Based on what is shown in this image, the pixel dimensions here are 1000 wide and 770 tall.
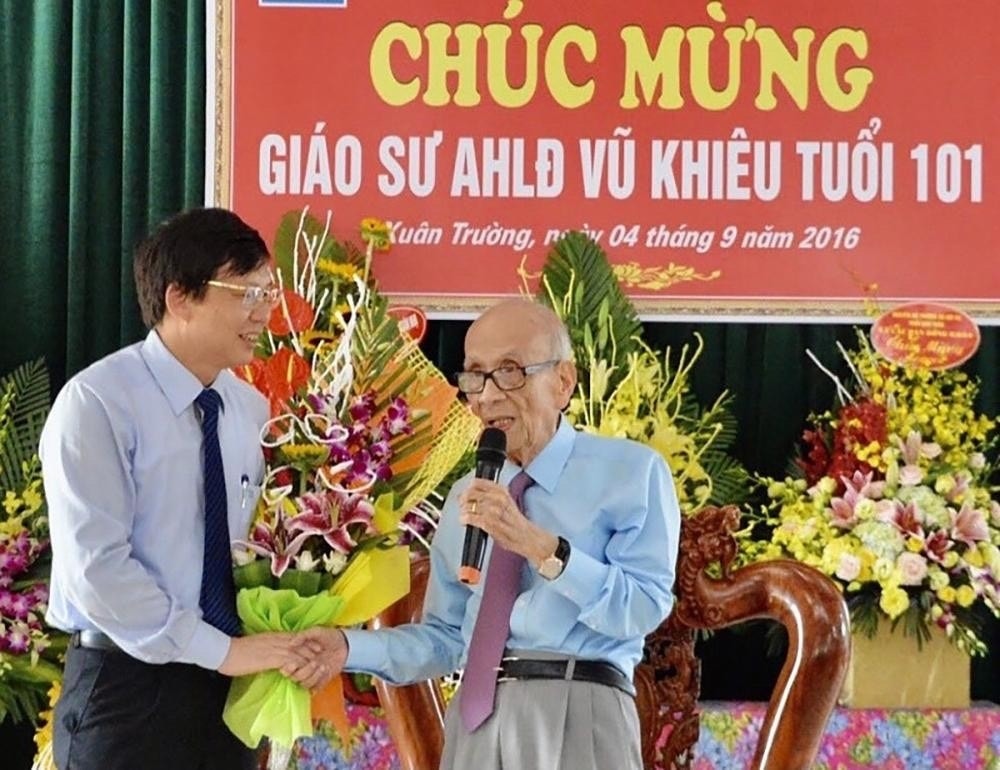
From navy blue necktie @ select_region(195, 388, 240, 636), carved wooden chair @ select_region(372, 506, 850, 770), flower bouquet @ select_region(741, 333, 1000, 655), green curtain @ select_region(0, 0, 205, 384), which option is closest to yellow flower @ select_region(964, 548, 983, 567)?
flower bouquet @ select_region(741, 333, 1000, 655)

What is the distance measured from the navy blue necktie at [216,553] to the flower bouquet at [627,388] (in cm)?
111

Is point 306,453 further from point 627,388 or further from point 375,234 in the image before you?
point 375,234

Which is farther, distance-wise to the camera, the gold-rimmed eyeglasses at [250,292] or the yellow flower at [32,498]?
the yellow flower at [32,498]

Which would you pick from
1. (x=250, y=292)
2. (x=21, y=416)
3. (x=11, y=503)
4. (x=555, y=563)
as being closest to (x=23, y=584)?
(x=11, y=503)

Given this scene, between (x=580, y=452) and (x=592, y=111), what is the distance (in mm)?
1915

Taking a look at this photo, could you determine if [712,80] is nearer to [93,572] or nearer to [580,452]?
[580,452]

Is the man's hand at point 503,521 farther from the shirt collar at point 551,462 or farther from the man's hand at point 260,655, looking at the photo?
the man's hand at point 260,655

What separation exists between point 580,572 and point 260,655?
0.45 meters

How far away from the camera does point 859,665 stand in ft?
10.2

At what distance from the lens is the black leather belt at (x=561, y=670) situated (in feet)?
5.84

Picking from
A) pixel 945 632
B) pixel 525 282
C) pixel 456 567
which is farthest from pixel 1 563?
pixel 945 632

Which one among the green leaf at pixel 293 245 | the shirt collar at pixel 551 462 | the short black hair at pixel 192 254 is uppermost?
the green leaf at pixel 293 245

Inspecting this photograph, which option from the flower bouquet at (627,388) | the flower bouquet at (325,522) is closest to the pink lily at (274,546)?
the flower bouquet at (325,522)

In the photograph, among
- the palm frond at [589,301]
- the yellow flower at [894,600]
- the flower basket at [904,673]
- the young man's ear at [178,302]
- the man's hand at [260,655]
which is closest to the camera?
the man's hand at [260,655]
